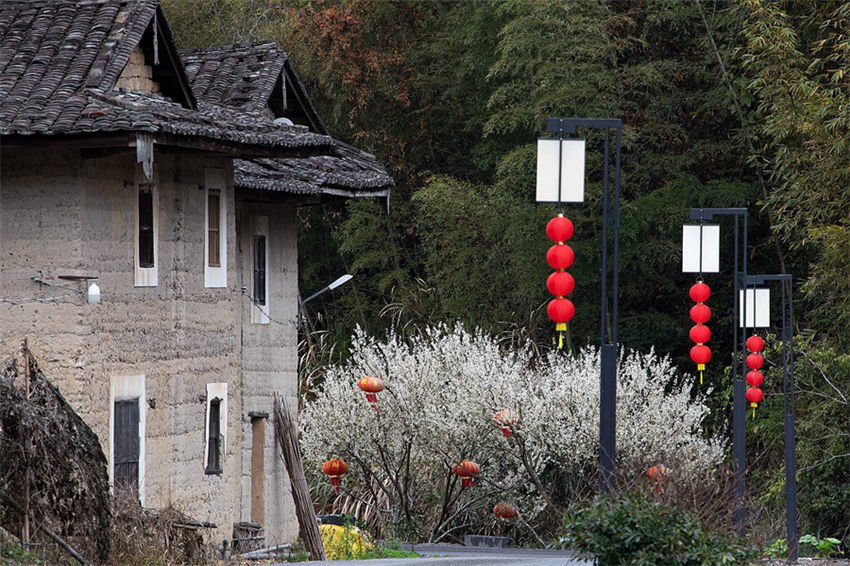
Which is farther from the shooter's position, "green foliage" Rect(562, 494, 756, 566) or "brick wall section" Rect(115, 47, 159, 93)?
"brick wall section" Rect(115, 47, 159, 93)

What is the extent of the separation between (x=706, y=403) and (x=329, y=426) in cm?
893

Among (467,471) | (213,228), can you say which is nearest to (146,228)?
(213,228)

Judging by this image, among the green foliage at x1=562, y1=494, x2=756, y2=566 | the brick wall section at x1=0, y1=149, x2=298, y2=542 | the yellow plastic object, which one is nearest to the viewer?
the green foliage at x1=562, y1=494, x2=756, y2=566

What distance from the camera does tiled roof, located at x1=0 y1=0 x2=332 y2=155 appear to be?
17.8m

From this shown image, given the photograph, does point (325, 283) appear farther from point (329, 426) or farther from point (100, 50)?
point (100, 50)

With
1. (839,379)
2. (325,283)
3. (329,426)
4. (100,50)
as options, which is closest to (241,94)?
(100,50)

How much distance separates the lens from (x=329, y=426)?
30281 millimetres

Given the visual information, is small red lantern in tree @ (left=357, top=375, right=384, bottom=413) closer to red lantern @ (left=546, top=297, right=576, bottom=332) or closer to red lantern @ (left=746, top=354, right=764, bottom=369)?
red lantern @ (left=746, top=354, right=764, bottom=369)

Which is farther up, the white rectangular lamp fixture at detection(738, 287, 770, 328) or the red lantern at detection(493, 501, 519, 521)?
the white rectangular lamp fixture at detection(738, 287, 770, 328)

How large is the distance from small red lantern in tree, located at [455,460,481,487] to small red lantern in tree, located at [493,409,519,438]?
2.63ft

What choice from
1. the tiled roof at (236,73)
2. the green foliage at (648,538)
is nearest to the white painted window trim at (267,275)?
the tiled roof at (236,73)

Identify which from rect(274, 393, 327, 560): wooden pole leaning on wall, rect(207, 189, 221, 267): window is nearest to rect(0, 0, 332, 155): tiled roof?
rect(207, 189, 221, 267): window

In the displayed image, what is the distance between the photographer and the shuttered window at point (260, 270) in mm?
25109

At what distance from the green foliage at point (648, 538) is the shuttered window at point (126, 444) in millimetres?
8222
